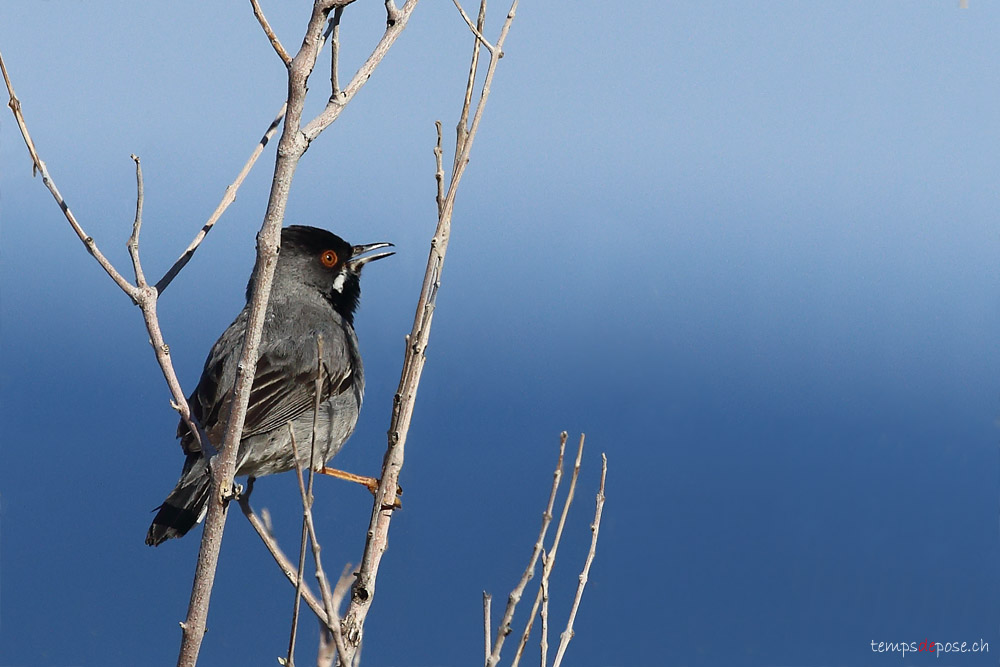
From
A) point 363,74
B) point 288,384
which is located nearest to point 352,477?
point 288,384

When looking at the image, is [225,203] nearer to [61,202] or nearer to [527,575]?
[61,202]

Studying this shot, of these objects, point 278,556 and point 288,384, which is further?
point 288,384

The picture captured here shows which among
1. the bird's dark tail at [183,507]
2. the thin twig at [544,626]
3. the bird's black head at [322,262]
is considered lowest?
the thin twig at [544,626]

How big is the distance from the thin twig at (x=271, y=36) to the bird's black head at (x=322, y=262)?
311cm

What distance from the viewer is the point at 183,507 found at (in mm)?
4422

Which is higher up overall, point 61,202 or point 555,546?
point 61,202

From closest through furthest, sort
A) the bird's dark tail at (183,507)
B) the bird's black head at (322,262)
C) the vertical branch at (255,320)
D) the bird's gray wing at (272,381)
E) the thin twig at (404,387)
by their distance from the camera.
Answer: the vertical branch at (255,320) < the thin twig at (404,387) < the bird's dark tail at (183,507) < the bird's gray wing at (272,381) < the bird's black head at (322,262)

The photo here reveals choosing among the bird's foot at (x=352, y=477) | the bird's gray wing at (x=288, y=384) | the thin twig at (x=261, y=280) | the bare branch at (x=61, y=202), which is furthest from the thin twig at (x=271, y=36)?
the bird's foot at (x=352, y=477)

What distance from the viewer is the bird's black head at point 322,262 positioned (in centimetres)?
602

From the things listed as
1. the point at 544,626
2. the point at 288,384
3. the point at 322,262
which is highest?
the point at 322,262

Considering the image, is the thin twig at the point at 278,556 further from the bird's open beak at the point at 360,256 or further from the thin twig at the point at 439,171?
the bird's open beak at the point at 360,256

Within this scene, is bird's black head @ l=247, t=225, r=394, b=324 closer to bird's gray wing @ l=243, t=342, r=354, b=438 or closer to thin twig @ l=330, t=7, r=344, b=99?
bird's gray wing @ l=243, t=342, r=354, b=438

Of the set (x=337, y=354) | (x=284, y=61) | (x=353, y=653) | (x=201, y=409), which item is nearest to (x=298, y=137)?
(x=284, y=61)

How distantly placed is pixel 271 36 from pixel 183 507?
2.57 m
